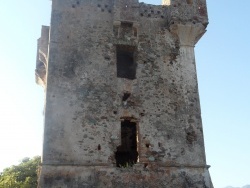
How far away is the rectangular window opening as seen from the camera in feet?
38.8

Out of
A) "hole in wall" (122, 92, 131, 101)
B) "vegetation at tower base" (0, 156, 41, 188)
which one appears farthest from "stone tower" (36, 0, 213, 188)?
"vegetation at tower base" (0, 156, 41, 188)

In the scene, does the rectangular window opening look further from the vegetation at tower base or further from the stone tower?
the vegetation at tower base

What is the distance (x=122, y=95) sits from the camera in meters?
11.0

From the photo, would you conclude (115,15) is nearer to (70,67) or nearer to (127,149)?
(70,67)

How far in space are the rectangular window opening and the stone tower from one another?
0.03 meters

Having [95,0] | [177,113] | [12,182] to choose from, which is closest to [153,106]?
[177,113]

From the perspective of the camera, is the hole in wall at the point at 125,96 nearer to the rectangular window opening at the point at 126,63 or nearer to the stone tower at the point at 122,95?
the stone tower at the point at 122,95

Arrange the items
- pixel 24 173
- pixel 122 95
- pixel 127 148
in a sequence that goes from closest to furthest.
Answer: pixel 122 95 < pixel 127 148 < pixel 24 173

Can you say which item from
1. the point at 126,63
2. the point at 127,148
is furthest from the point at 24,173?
the point at 126,63

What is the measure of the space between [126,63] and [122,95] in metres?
1.62

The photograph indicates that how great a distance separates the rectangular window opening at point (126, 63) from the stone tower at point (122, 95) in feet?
0.11

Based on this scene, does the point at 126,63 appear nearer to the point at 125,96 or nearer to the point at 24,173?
the point at 125,96

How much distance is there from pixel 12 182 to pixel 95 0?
954 centimetres

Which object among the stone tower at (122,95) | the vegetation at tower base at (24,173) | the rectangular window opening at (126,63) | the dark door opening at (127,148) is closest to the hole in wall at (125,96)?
the stone tower at (122,95)
